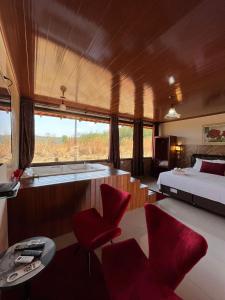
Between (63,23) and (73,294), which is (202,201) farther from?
(63,23)

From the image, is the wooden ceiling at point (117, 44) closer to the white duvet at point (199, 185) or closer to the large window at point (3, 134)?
the large window at point (3, 134)

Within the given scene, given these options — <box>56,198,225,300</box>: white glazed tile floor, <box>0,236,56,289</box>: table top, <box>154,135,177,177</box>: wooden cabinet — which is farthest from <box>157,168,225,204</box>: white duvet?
<box>0,236,56,289</box>: table top

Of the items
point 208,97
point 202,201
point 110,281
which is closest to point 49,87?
point 110,281

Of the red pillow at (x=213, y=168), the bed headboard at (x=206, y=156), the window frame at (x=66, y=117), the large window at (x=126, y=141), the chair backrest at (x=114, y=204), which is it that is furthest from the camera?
the large window at (x=126, y=141)

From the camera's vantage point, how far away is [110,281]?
1.07 meters

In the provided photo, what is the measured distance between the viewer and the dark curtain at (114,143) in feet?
15.5

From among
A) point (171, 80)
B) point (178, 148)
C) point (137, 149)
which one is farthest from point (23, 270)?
point (178, 148)

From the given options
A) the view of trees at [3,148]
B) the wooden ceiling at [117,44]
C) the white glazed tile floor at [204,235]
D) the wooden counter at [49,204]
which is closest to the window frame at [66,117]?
the wooden ceiling at [117,44]

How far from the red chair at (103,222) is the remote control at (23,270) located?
50 cm

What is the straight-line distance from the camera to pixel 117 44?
150 centimetres

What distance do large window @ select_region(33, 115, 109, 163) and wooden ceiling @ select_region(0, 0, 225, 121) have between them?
130 cm

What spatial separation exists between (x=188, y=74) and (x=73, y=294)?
2901 millimetres

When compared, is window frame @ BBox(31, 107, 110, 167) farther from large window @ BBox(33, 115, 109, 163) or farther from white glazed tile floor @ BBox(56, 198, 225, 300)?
white glazed tile floor @ BBox(56, 198, 225, 300)

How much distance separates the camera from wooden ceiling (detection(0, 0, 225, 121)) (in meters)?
1.11
